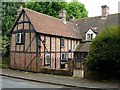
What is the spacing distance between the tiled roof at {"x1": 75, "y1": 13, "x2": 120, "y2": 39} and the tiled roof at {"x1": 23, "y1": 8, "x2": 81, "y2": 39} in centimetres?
196

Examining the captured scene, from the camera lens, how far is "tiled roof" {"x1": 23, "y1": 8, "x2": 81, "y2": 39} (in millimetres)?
26772

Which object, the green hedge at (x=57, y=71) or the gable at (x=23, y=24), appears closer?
the green hedge at (x=57, y=71)

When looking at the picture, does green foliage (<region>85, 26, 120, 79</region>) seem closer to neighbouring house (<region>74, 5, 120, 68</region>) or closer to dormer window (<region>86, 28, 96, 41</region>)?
neighbouring house (<region>74, 5, 120, 68</region>)

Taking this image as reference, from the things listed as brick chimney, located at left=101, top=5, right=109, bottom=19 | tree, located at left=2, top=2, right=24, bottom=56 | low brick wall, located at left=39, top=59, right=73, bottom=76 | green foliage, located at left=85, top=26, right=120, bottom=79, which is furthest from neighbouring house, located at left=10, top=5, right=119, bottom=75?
tree, located at left=2, top=2, right=24, bottom=56

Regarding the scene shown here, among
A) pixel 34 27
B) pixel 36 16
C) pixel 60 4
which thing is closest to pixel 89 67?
pixel 34 27

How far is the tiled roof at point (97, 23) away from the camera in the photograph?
33475 mm

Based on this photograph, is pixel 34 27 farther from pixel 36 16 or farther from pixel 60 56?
pixel 60 56

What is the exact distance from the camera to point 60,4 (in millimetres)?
42531

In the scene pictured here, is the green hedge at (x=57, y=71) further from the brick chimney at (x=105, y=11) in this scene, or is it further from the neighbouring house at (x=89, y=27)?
the brick chimney at (x=105, y=11)

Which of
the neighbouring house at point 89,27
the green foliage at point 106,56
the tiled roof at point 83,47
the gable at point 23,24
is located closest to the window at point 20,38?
the gable at point 23,24

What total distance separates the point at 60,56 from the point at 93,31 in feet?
21.0

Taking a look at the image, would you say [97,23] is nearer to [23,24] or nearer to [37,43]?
[23,24]

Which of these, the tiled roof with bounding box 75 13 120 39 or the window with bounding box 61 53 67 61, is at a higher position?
the tiled roof with bounding box 75 13 120 39

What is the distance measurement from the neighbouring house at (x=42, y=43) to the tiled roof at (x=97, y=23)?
1.16ft
